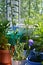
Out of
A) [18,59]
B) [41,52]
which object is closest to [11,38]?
[18,59]

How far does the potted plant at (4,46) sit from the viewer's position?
158cm

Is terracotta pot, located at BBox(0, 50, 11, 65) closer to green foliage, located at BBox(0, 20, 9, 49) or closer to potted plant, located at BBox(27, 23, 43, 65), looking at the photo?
green foliage, located at BBox(0, 20, 9, 49)

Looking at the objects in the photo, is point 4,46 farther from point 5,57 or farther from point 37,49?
point 37,49

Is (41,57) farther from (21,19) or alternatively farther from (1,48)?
(21,19)

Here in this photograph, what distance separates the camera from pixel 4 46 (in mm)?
1614

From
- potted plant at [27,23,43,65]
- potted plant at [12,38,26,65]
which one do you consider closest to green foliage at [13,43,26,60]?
potted plant at [12,38,26,65]

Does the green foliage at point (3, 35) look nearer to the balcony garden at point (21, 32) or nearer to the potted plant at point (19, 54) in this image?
the balcony garden at point (21, 32)

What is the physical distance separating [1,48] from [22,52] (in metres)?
0.18

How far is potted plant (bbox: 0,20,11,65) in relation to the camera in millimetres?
1577

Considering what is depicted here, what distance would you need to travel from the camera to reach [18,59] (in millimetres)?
1642

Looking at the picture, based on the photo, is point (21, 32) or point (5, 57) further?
point (21, 32)

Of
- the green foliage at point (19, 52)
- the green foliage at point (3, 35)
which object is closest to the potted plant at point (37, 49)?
the green foliage at point (19, 52)

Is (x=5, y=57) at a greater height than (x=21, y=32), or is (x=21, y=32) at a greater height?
(x=21, y=32)

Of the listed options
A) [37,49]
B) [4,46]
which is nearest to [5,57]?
[4,46]
